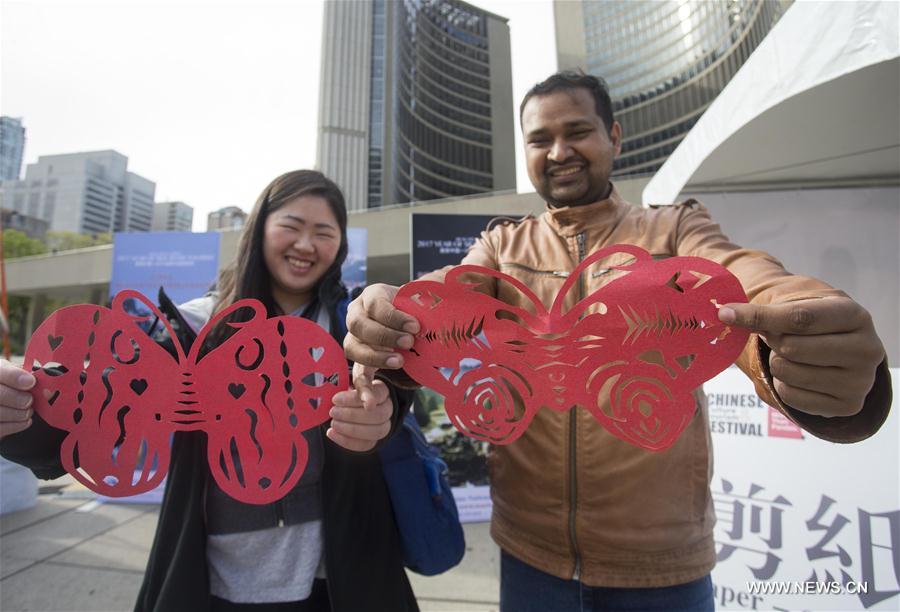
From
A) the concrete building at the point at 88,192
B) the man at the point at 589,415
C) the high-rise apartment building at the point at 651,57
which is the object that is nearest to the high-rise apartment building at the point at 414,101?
the concrete building at the point at 88,192

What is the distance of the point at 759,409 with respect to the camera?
6.29 feet

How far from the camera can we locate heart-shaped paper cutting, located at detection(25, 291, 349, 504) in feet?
2.70

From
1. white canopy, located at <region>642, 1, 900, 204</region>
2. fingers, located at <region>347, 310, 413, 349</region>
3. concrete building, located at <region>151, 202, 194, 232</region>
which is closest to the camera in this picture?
fingers, located at <region>347, 310, 413, 349</region>

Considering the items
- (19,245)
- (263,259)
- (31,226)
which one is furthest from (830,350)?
(19,245)

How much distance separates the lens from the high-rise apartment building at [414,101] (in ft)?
75.2

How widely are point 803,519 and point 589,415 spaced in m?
1.53

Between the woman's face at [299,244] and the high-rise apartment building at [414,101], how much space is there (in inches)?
814

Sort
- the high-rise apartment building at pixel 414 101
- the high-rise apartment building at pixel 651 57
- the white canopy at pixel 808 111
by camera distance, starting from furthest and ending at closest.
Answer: the high-rise apartment building at pixel 414 101
the high-rise apartment building at pixel 651 57
the white canopy at pixel 808 111

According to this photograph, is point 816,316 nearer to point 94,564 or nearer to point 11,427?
point 11,427

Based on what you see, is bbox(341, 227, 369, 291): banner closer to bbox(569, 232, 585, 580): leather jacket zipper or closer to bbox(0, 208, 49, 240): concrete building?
bbox(569, 232, 585, 580): leather jacket zipper

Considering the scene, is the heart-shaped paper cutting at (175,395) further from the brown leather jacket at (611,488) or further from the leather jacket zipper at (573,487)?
the leather jacket zipper at (573,487)

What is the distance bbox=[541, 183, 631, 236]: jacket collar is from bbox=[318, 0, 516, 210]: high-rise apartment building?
21032 millimetres

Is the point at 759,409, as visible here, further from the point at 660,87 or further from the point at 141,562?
the point at 660,87

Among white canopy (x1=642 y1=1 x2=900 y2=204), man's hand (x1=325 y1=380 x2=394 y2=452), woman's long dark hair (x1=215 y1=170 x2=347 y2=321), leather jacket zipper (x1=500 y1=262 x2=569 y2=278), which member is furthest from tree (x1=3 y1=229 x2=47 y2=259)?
white canopy (x1=642 y1=1 x2=900 y2=204)
